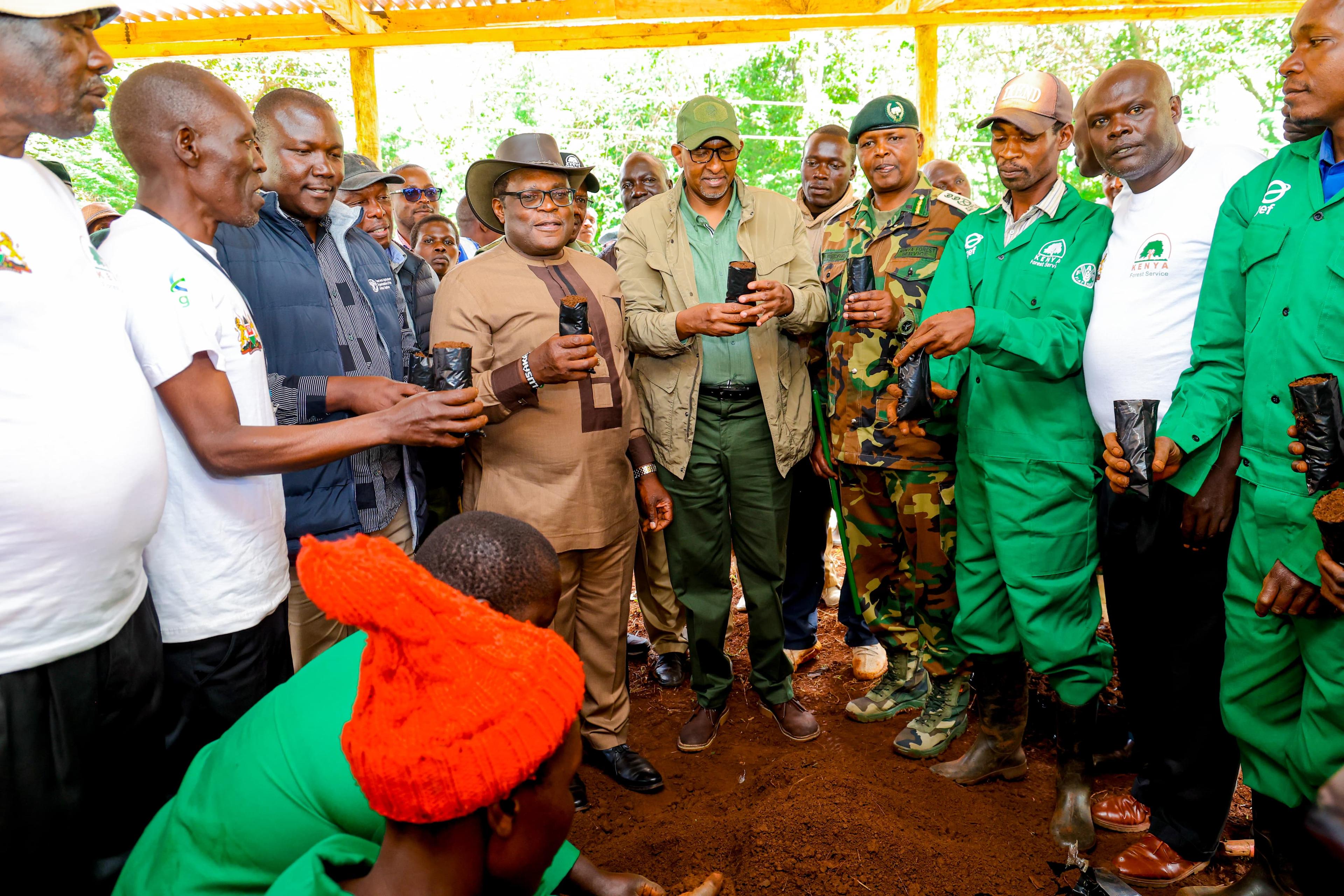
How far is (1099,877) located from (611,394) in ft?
7.13

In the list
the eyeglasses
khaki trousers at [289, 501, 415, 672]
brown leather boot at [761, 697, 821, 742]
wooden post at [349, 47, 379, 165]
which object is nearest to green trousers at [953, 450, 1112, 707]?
brown leather boot at [761, 697, 821, 742]

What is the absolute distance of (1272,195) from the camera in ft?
7.55

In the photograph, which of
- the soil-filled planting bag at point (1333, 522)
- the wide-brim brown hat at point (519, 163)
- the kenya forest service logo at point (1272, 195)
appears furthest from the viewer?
the wide-brim brown hat at point (519, 163)

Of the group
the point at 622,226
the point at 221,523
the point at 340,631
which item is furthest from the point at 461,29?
the point at 221,523

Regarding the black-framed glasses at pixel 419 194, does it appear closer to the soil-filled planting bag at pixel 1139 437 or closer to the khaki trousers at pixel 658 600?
the khaki trousers at pixel 658 600

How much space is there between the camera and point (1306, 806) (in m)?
2.22

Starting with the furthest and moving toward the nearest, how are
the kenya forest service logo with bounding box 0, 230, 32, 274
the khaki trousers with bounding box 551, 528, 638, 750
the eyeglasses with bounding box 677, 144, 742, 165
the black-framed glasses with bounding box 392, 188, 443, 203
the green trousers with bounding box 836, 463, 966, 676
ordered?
the black-framed glasses with bounding box 392, 188, 443, 203
the eyeglasses with bounding box 677, 144, 742, 165
the green trousers with bounding box 836, 463, 966, 676
the khaki trousers with bounding box 551, 528, 638, 750
the kenya forest service logo with bounding box 0, 230, 32, 274

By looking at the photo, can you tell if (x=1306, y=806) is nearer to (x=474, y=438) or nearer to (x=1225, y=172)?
(x=1225, y=172)

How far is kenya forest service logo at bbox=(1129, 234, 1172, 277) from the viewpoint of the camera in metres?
2.62

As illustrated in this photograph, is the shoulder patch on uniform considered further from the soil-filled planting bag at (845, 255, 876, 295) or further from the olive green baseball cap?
the olive green baseball cap

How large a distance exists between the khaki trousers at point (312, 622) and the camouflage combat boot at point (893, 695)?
2.06 meters

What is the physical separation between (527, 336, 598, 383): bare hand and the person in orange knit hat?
156 cm

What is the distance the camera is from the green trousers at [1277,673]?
83.3 inches

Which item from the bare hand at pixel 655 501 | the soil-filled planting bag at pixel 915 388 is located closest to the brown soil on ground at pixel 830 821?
the bare hand at pixel 655 501
